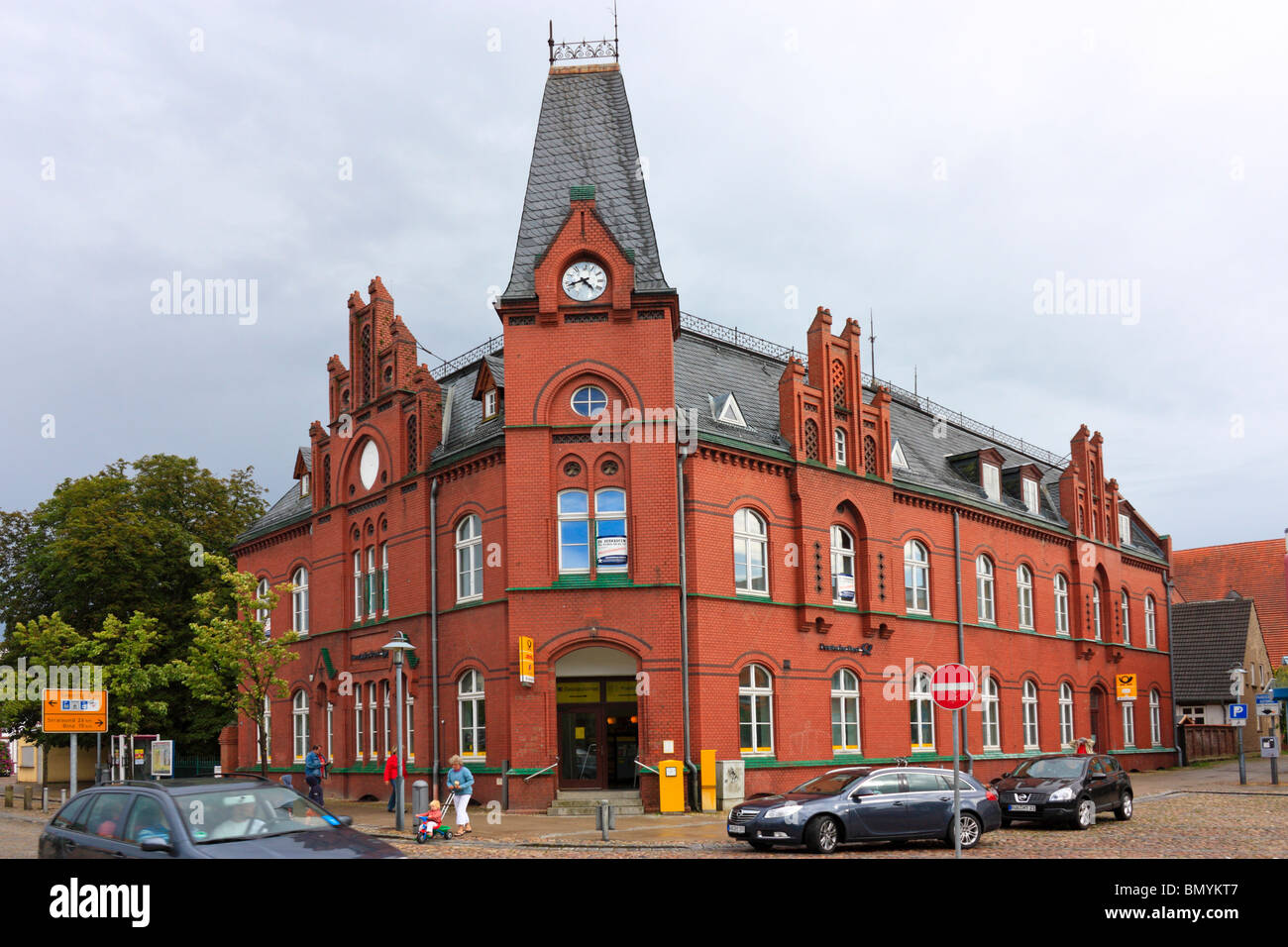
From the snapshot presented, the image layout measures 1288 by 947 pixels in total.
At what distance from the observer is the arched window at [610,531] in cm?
2777

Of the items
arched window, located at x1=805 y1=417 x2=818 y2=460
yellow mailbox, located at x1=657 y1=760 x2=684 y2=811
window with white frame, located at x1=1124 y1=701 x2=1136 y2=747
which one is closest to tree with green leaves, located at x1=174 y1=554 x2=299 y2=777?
yellow mailbox, located at x1=657 y1=760 x2=684 y2=811

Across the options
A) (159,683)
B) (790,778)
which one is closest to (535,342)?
(790,778)

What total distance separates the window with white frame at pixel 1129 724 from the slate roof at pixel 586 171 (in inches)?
1142

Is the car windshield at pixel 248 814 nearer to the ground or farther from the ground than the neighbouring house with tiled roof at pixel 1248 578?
nearer to the ground

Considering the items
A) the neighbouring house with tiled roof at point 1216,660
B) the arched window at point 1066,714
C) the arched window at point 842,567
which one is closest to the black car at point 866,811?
the arched window at point 842,567

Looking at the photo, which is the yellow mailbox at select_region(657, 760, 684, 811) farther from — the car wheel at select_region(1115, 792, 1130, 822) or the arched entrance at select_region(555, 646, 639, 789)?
the car wheel at select_region(1115, 792, 1130, 822)

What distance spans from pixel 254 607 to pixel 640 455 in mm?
11832

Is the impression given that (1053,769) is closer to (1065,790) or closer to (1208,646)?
(1065,790)

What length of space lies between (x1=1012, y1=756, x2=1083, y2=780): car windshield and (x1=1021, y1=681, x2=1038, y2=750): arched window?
1687 centimetres

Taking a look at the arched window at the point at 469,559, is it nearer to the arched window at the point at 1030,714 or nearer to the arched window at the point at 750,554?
the arched window at the point at 750,554

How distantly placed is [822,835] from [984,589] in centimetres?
2210
